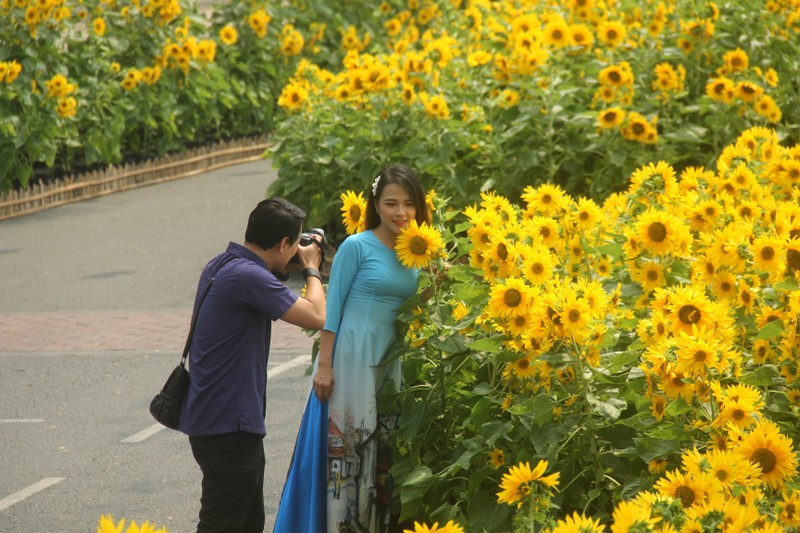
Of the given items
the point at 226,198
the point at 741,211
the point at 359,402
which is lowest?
the point at 226,198

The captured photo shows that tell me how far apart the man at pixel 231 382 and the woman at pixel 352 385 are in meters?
0.24

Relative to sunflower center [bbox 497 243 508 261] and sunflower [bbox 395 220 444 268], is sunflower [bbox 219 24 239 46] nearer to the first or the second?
sunflower [bbox 395 220 444 268]

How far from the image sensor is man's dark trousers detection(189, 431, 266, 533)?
15.5ft

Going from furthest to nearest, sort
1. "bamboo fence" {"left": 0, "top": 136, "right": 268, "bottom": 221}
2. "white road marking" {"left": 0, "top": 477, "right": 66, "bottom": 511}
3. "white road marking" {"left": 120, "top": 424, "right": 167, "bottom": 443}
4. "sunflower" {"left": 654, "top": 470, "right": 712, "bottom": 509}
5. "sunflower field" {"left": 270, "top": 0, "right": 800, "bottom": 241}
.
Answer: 1. "bamboo fence" {"left": 0, "top": 136, "right": 268, "bottom": 221}
2. "sunflower field" {"left": 270, "top": 0, "right": 800, "bottom": 241}
3. "white road marking" {"left": 120, "top": 424, "right": 167, "bottom": 443}
4. "white road marking" {"left": 0, "top": 477, "right": 66, "bottom": 511}
5. "sunflower" {"left": 654, "top": 470, "right": 712, "bottom": 509}

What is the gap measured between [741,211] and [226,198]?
9917mm

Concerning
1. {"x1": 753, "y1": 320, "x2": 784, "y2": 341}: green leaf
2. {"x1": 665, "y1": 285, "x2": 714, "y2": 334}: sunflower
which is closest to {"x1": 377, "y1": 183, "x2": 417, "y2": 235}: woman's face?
{"x1": 665, "y1": 285, "x2": 714, "y2": 334}: sunflower

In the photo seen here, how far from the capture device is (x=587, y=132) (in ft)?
33.2

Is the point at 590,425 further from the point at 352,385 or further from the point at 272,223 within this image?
the point at 272,223

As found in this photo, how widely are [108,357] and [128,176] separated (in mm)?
6873

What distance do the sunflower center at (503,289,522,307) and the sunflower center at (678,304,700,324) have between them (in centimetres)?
52

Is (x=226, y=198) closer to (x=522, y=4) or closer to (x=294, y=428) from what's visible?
(x=522, y=4)

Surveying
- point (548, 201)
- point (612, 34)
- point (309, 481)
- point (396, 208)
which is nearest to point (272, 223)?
point (396, 208)

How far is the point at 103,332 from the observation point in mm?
9734

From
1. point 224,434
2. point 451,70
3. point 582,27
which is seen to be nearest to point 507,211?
point 224,434
